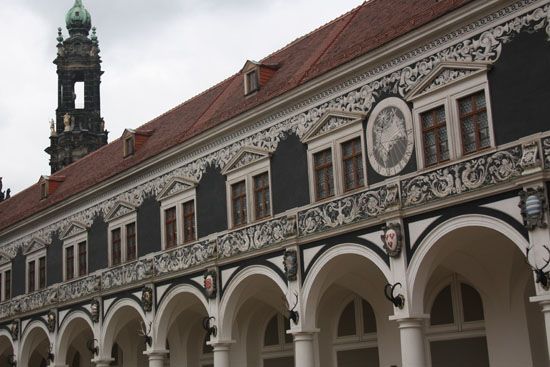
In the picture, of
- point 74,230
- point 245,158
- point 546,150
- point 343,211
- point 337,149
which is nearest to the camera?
point 546,150

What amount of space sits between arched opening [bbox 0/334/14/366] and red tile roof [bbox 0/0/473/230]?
4.55 m

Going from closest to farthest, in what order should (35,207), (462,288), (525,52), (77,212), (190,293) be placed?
(525,52), (462,288), (190,293), (77,212), (35,207)

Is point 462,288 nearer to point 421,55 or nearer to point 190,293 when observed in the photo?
point 421,55

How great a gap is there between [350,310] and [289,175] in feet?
13.6

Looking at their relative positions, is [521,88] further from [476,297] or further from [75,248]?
[75,248]

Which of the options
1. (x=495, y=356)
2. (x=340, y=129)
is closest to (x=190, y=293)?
(x=340, y=129)

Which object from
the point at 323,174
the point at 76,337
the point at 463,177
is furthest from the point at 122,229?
the point at 463,177

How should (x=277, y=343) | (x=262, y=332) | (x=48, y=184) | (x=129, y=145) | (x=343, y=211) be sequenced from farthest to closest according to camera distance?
1. (x=48, y=184)
2. (x=129, y=145)
3. (x=262, y=332)
4. (x=277, y=343)
5. (x=343, y=211)

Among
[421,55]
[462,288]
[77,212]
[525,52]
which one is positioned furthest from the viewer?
[77,212]

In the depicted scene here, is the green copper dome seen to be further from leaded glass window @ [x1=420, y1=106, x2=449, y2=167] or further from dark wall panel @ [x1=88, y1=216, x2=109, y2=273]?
leaded glass window @ [x1=420, y1=106, x2=449, y2=167]

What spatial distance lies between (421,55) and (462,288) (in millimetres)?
5531

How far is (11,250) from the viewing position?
36.8m

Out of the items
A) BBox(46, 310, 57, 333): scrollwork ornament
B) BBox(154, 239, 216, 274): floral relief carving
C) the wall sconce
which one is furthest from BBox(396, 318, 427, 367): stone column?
BBox(46, 310, 57, 333): scrollwork ornament

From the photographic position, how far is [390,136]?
65.3ft
